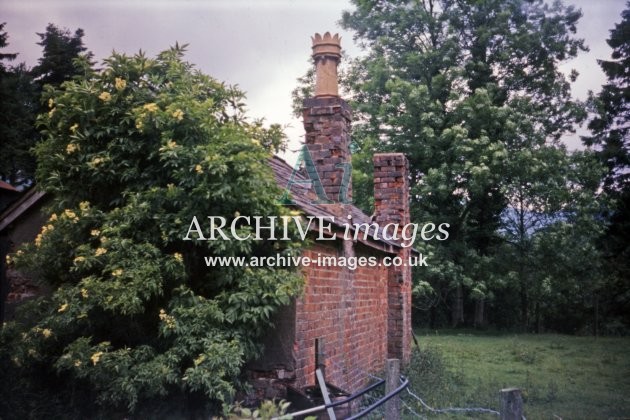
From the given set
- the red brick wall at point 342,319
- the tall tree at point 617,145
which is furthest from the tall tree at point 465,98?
the red brick wall at point 342,319

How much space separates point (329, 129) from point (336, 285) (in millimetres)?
2657

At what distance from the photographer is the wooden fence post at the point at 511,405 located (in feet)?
14.3

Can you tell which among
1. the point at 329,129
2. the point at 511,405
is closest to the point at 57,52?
the point at 329,129

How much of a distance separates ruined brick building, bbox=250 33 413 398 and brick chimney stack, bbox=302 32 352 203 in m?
0.02

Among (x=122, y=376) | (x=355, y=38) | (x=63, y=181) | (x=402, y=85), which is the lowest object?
(x=122, y=376)

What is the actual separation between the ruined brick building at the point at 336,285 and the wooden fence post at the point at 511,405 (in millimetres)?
2863

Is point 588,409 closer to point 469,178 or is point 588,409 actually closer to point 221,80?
point 221,80

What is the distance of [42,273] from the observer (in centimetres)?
655

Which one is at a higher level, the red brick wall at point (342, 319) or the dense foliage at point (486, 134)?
the dense foliage at point (486, 134)

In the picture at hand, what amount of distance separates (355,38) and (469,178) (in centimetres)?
824

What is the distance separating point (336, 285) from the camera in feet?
27.5

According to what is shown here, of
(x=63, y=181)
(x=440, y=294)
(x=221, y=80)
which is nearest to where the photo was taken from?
(x=63, y=181)

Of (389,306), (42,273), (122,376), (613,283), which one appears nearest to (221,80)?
(42,273)

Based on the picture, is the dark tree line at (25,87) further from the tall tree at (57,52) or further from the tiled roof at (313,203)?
the tiled roof at (313,203)
